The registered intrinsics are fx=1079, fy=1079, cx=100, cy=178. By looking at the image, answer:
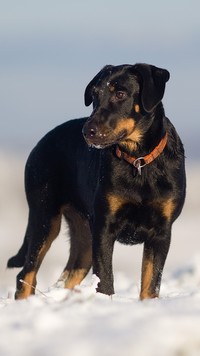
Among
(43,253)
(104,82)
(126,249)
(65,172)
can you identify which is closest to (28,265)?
(43,253)

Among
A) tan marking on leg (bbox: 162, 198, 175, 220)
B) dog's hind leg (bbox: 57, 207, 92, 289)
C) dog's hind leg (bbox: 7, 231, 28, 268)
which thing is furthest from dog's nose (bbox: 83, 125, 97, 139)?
dog's hind leg (bbox: 7, 231, 28, 268)

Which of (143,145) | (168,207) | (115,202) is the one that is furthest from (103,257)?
(143,145)

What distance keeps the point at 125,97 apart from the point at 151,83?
25 centimetres

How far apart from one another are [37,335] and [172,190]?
13.7ft

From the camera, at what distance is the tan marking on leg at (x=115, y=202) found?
29.0ft

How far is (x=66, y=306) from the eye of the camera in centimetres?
536

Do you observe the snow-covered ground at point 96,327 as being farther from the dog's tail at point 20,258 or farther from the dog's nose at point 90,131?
the dog's tail at point 20,258

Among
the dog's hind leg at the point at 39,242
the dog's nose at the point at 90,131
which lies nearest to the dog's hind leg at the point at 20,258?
the dog's hind leg at the point at 39,242

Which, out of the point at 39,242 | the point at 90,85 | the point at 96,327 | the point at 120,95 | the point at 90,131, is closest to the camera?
the point at 96,327

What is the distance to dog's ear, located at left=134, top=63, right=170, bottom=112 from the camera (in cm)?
877

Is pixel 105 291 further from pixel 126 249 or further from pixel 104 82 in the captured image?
pixel 126 249

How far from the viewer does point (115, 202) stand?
884cm

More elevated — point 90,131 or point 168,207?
point 90,131

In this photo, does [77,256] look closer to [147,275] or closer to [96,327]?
[147,275]
